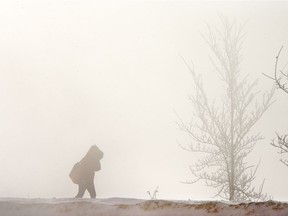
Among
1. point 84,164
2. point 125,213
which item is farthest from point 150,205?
point 84,164

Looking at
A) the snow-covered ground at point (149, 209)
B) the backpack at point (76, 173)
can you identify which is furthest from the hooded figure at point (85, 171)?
the snow-covered ground at point (149, 209)

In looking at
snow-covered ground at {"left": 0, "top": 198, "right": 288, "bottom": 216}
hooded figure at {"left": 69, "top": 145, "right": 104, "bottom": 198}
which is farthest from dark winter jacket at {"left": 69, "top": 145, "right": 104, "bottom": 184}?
snow-covered ground at {"left": 0, "top": 198, "right": 288, "bottom": 216}

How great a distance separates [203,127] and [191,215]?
10.6 meters

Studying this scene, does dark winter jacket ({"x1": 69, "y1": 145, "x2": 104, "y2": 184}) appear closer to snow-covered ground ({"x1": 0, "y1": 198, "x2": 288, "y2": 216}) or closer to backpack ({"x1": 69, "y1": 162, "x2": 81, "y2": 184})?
backpack ({"x1": 69, "y1": 162, "x2": 81, "y2": 184})

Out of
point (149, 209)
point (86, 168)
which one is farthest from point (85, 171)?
point (149, 209)

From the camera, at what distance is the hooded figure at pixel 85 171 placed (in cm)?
402

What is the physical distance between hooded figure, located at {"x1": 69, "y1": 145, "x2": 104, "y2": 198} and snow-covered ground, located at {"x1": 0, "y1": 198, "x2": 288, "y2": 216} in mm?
3191

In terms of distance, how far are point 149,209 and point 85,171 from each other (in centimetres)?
349

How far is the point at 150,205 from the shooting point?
2.42ft

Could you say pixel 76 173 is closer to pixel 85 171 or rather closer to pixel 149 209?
pixel 85 171

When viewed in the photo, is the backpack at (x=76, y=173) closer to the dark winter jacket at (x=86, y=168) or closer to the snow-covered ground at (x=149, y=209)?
the dark winter jacket at (x=86, y=168)

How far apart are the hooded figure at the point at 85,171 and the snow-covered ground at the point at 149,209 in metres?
3.19

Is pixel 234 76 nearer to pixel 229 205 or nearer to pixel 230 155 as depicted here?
pixel 230 155

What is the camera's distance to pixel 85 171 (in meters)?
4.11
